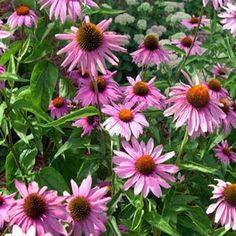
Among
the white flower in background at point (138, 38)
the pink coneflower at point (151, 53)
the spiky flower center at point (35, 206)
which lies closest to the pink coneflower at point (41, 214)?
the spiky flower center at point (35, 206)

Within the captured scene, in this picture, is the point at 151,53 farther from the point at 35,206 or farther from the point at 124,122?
the point at 35,206

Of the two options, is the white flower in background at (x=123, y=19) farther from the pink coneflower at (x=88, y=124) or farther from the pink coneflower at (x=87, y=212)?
the pink coneflower at (x=87, y=212)

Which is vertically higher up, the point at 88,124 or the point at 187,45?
the point at 187,45

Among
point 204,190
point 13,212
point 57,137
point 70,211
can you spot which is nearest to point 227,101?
point 204,190

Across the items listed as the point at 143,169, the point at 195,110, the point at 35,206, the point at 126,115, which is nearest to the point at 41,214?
the point at 35,206

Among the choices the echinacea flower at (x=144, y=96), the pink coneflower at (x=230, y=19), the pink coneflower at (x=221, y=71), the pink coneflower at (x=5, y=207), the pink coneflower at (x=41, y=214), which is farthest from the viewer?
the pink coneflower at (x=221, y=71)

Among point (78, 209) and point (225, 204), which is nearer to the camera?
point (78, 209)

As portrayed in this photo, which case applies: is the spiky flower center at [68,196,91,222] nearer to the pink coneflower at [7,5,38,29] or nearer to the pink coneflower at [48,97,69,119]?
the pink coneflower at [48,97,69,119]
